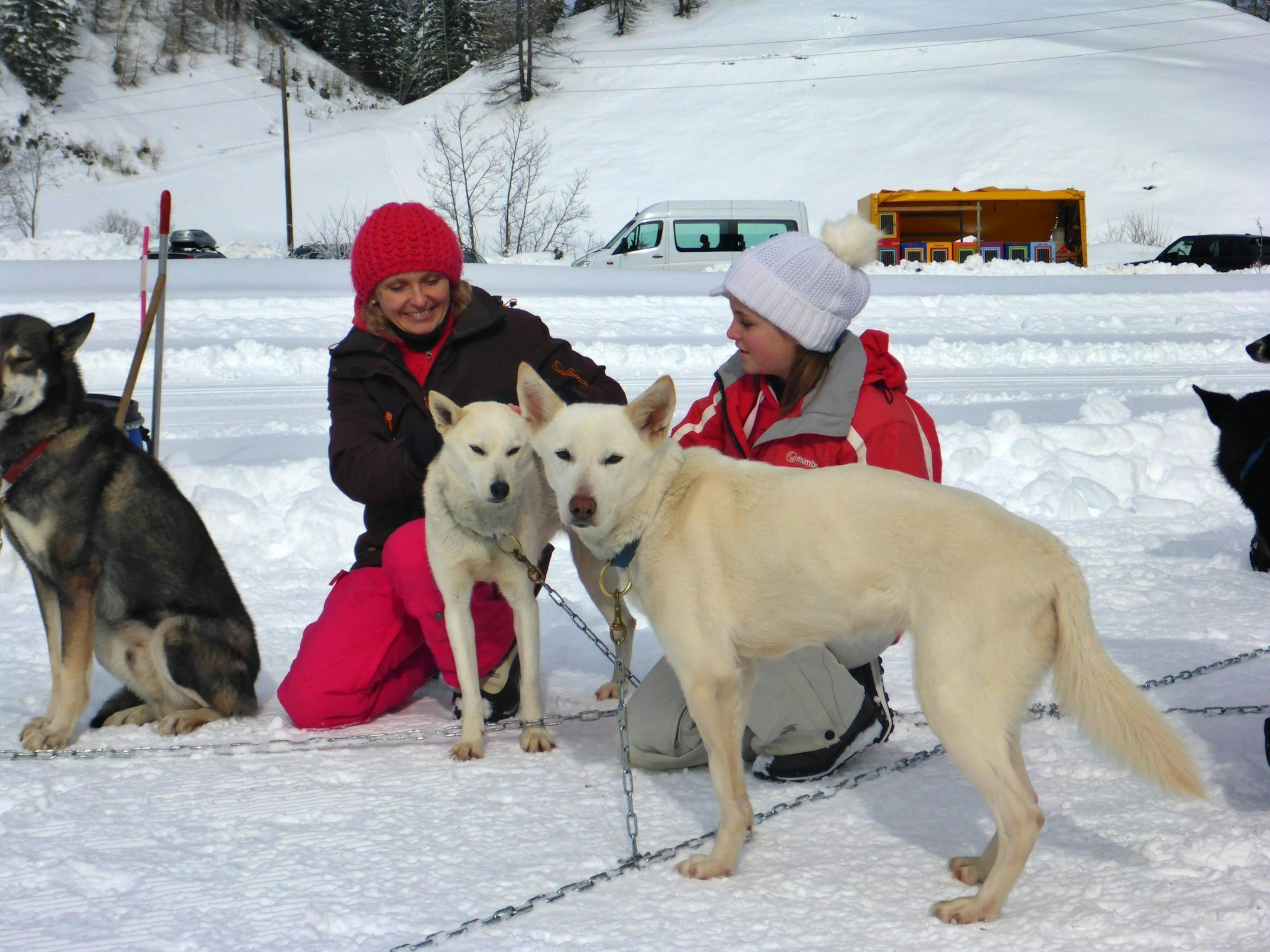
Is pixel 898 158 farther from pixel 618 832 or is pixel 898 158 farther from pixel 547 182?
pixel 618 832

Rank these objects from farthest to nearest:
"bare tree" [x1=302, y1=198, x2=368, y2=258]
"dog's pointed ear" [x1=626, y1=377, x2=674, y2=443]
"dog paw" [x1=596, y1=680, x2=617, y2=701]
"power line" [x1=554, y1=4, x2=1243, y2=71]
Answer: "power line" [x1=554, y1=4, x2=1243, y2=71], "bare tree" [x1=302, y1=198, x2=368, y2=258], "dog paw" [x1=596, y1=680, x2=617, y2=701], "dog's pointed ear" [x1=626, y1=377, x2=674, y2=443]

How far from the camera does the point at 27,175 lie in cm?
3784

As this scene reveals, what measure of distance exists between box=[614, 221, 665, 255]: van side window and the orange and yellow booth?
548cm

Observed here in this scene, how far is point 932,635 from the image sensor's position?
84.5 inches

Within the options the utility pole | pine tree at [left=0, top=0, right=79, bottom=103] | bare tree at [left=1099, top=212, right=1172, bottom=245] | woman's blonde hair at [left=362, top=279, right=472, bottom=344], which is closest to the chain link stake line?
woman's blonde hair at [left=362, top=279, right=472, bottom=344]

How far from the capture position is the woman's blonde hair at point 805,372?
3031 millimetres

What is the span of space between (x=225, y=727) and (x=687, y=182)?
36023 millimetres

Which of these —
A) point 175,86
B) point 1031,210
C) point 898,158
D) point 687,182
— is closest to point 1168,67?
point 898,158

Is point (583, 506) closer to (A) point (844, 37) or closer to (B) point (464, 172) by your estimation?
(B) point (464, 172)

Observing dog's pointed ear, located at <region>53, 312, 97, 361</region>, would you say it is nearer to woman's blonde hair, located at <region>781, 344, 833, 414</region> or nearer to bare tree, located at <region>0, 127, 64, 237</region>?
woman's blonde hair, located at <region>781, 344, 833, 414</region>

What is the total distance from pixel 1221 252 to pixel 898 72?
977 inches

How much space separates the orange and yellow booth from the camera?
2366 centimetres

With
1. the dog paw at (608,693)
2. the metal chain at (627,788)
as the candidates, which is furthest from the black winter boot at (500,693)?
the metal chain at (627,788)

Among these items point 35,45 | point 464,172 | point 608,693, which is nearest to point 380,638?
point 608,693
